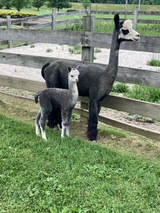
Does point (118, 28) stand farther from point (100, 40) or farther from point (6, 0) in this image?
point (6, 0)

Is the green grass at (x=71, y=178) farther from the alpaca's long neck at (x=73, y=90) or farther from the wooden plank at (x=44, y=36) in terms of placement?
the wooden plank at (x=44, y=36)

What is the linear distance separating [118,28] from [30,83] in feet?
7.00

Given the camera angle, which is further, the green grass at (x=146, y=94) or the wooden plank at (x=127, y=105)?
the green grass at (x=146, y=94)

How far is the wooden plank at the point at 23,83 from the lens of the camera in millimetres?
5554

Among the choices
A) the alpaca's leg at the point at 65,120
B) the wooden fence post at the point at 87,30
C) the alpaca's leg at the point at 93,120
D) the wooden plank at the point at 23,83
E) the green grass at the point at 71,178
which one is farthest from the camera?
the wooden plank at the point at 23,83

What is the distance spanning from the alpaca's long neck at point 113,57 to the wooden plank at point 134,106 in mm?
569

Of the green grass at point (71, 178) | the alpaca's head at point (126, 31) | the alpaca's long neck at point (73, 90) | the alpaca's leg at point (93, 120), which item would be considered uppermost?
the alpaca's head at point (126, 31)

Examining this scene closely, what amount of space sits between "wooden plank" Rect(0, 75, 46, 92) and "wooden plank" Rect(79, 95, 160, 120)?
1.27 m

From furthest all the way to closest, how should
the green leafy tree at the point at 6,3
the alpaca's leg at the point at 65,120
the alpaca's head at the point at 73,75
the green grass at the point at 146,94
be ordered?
1. the green leafy tree at the point at 6,3
2. the green grass at the point at 146,94
3. the alpaca's leg at the point at 65,120
4. the alpaca's head at the point at 73,75

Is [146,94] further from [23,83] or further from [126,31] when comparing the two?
[126,31]

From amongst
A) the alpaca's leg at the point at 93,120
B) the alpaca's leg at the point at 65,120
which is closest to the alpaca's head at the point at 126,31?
the alpaca's leg at the point at 93,120

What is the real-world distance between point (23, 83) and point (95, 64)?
5.35ft

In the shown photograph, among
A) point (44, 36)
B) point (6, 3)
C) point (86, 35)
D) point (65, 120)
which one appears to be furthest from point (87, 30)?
point (6, 3)

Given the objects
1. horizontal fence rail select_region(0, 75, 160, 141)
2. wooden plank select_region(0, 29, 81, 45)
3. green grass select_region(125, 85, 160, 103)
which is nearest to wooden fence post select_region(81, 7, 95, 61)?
wooden plank select_region(0, 29, 81, 45)
